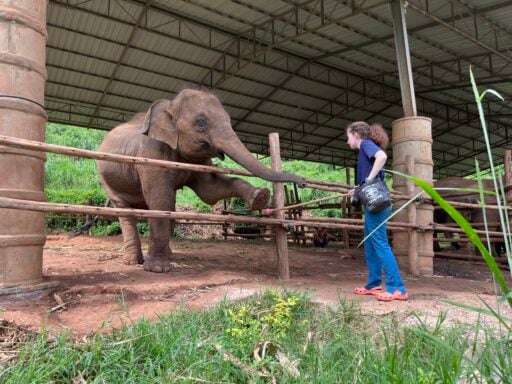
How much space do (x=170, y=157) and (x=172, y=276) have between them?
4.75 feet

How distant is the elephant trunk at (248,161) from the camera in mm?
4023

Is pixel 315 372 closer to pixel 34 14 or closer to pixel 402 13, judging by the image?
pixel 34 14

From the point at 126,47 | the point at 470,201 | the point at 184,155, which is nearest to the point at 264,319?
the point at 184,155

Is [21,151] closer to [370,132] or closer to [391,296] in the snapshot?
[370,132]

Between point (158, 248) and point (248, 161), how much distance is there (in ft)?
4.54

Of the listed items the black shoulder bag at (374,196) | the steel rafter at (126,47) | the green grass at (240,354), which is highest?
the steel rafter at (126,47)

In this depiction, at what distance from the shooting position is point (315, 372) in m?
1.89

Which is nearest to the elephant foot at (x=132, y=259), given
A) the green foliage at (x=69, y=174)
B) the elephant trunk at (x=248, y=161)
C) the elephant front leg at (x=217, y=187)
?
the elephant front leg at (x=217, y=187)

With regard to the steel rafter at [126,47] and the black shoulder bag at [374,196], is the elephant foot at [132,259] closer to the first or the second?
the black shoulder bag at [374,196]

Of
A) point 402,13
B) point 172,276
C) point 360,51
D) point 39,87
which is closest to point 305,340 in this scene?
point 172,276

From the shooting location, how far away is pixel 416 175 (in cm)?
606

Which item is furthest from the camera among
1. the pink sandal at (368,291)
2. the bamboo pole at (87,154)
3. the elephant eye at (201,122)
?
the elephant eye at (201,122)

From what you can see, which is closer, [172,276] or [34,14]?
[34,14]

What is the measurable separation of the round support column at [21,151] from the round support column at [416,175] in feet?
14.9
